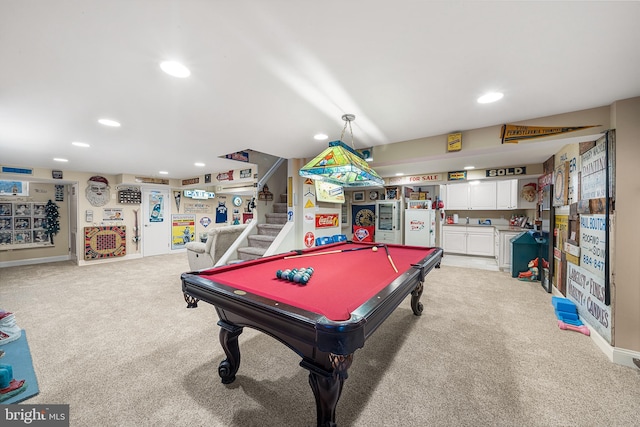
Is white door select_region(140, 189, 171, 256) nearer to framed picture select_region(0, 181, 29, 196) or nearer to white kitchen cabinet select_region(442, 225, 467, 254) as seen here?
framed picture select_region(0, 181, 29, 196)

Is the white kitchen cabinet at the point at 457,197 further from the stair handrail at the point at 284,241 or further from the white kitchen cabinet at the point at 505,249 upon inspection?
the stair handrail at the point at 284,241

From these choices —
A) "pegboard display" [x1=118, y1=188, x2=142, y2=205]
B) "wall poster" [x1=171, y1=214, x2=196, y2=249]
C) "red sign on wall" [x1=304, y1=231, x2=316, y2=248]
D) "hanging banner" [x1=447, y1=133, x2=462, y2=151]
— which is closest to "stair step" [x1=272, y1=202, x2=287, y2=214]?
"red sign on wall" [x1=304, y1=231, x2=316, y2=248]

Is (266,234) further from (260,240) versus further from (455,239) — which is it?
(455,239)

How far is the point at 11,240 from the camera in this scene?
18.3 feet

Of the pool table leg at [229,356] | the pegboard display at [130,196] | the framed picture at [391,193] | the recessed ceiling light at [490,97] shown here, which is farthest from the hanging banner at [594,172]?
the pegboard display at [130,196]

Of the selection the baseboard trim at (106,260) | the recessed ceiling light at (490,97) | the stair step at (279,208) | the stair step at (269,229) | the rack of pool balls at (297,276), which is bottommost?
the baseboard trim at (106,260)

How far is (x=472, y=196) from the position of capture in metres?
6.43

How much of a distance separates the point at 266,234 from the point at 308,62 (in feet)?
12.1

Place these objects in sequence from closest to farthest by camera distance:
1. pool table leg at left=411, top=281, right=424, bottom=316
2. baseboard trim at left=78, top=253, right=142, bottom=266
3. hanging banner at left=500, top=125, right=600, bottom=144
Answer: hanging banner at left=500, top=125, right=600, bottom=144, pool table leg at left=411, top=281, right=424, bottom=316, baseboard trim at left=78, top=253, right=142, bottom=266

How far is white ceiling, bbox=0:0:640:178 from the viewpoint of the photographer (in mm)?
1171

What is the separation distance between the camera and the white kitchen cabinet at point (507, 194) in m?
5.78

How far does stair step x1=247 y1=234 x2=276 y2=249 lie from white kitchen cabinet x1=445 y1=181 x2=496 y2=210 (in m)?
5.11

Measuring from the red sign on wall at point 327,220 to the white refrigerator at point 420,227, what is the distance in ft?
7.83

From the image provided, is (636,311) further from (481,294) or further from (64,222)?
(64,222)
